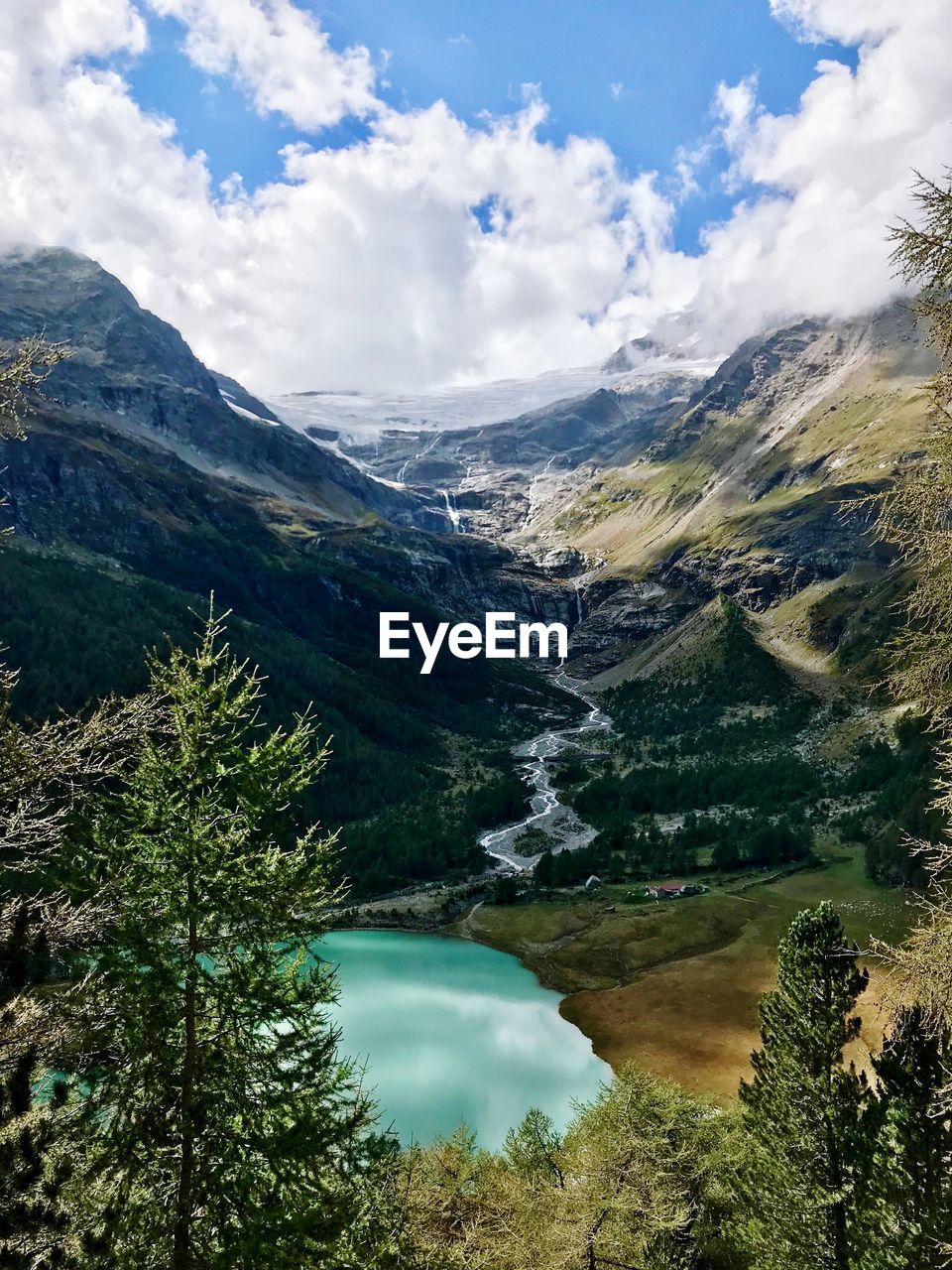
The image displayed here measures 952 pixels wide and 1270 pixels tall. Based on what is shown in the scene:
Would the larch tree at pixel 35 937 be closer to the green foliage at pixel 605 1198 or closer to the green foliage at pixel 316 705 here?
the green foliage at pixel 605 1198

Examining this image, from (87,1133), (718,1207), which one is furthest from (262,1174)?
(718,1207)

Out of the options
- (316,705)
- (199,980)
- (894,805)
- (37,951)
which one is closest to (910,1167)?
(199,980)

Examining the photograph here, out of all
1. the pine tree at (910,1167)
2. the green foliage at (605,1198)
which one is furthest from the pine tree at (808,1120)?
the green foliage at (605,1198)

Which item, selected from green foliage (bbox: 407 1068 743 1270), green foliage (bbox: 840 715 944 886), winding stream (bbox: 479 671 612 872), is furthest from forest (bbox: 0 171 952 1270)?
winding stream (bbox: 479 671 612 872)

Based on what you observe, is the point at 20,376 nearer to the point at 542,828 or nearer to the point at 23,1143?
the point at 23,1143

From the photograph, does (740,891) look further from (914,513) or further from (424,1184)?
(914,513)

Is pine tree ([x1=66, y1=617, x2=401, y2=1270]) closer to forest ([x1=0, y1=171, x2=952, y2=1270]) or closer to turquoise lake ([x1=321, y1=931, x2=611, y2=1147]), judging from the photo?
forest ([x1=0, y1=171, x2=952, y2=1270])
